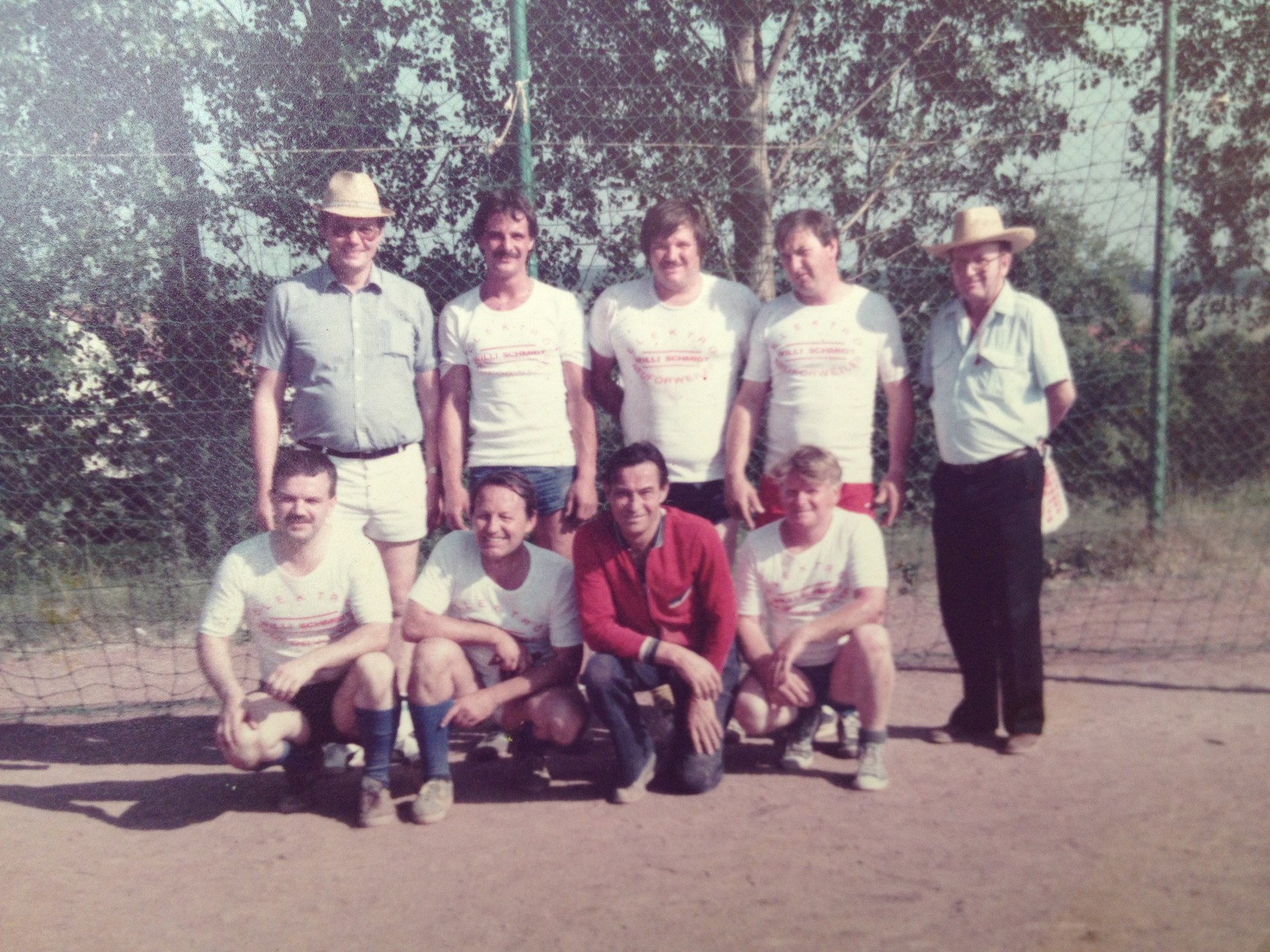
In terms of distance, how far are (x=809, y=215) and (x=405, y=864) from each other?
89.0 inches

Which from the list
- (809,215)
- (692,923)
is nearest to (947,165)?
(809,215)

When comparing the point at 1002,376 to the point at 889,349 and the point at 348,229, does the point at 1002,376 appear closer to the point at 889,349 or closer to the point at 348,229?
the point at 889,349

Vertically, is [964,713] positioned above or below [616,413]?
below

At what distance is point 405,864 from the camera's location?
3.10 meters

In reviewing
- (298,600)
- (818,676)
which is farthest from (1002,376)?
(298,600)

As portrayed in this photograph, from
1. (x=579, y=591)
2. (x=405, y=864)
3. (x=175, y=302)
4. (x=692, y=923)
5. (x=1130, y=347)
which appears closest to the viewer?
(x=692, y=923)

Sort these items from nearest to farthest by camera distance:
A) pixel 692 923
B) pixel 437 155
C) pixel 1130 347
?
pixel 692 923 → pixel 437 155 → pixel 1130 347

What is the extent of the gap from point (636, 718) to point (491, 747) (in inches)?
27.8

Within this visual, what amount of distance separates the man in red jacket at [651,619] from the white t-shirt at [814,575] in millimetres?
169

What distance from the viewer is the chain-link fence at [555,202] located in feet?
17.3

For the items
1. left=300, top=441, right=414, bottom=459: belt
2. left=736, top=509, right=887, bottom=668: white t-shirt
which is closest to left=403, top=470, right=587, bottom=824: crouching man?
left=300, top=441, right=414, bottom=459: belt

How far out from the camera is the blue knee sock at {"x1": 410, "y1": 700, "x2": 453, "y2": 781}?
11.4ft

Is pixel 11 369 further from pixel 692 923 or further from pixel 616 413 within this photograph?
pixel 692 923

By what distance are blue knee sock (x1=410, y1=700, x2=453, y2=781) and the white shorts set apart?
2.07 feet
